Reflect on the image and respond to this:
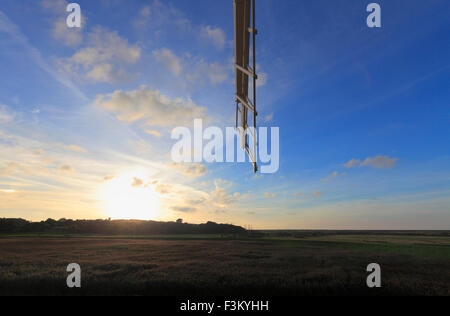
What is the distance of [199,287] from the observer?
15281 millimetres

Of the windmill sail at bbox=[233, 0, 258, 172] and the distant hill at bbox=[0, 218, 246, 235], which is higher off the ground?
the windmill sail at bbox=[233, 0, 258, 172]

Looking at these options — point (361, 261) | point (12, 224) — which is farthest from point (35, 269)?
point (12, 224)

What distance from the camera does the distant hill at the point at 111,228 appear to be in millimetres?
71744

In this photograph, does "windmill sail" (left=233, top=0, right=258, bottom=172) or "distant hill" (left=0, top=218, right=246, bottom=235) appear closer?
"windmill sail" (left=233, top=0, right=258, bottom=172)

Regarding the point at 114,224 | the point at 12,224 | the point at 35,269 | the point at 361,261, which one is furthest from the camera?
the point at 114,224

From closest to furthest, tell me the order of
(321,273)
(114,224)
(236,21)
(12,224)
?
1. (236,21)
2. (321,273)
3. (12,224)
4. (114,224)

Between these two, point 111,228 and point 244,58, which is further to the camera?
point 111,228

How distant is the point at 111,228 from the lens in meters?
91.3

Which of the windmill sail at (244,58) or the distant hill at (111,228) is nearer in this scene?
the windmill sail at (244,58)

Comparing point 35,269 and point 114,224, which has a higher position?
point 35,269

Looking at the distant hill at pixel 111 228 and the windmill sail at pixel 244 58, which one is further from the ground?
the windmill sail at pixel 244 58

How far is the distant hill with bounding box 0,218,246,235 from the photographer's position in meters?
71.7
